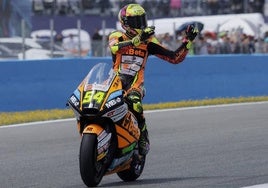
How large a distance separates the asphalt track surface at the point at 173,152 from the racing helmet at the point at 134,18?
1.37 m

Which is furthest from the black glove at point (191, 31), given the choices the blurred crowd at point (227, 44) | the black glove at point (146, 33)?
the blurred crowd at point (227, 44)

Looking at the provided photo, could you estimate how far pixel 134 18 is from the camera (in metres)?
7.87

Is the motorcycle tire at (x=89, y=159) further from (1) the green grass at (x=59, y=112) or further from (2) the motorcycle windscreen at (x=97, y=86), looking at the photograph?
(1) the green grass at (x=59, y=112)

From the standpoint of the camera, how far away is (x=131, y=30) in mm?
7973

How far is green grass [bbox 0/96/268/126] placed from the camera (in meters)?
13.7

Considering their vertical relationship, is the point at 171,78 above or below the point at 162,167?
below

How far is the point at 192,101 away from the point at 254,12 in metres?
9.72

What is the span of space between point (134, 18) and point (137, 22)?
0.17ft

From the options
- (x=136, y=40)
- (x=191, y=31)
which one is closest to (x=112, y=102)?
(x=136, y=40)

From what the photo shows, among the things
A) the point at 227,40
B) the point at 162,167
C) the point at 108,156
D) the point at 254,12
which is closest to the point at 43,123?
the point at 162,167

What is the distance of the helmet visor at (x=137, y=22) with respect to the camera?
7875 millimetres

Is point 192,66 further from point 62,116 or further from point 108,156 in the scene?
point 108,156

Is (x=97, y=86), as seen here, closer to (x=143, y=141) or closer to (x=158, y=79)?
(x=143, y=141)

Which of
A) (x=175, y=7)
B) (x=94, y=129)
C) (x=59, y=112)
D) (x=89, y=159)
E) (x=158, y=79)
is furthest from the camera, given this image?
(x=175, y=7)
